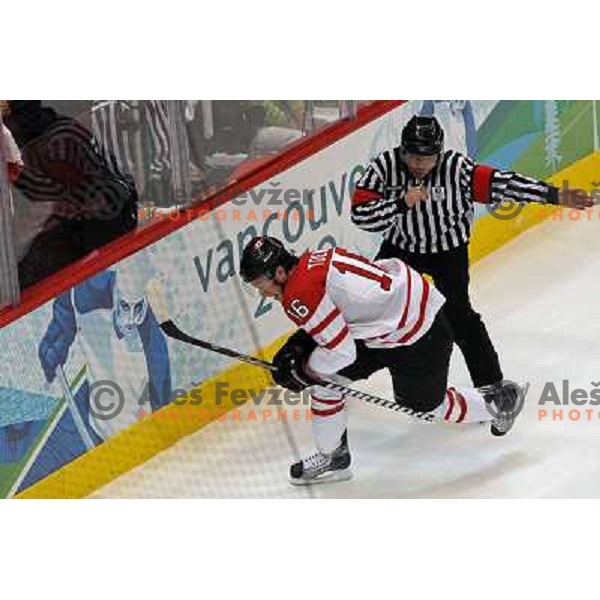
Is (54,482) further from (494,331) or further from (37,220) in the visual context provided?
(494,331)

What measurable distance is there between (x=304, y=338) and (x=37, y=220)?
70cm

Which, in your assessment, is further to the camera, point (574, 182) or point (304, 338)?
point (574, 182)

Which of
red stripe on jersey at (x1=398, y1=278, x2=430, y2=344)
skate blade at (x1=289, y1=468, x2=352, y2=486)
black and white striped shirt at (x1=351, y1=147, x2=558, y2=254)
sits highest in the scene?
black and white striped shirt at (x1=351, y1=147, x2=558, y2=254)

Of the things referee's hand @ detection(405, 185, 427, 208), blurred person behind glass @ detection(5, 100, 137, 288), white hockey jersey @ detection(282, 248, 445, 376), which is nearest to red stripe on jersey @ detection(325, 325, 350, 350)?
white hockey jersey @ detection(282, 248, 445, 376)

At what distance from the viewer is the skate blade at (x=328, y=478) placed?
21.9 ft

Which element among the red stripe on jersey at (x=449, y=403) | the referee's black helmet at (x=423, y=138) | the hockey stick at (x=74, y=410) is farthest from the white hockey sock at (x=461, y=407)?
the hockey stick at (x=74, y=410)

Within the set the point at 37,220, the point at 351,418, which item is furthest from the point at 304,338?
the point at 37,220

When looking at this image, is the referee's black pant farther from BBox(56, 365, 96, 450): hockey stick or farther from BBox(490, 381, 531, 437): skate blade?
BBox(56, 365, 96, 450): hockey stick

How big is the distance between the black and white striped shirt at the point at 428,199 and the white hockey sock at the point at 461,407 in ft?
1.16

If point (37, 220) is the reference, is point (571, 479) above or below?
below

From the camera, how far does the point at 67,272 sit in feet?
21.8

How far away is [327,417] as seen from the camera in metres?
6.65

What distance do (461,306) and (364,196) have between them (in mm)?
360

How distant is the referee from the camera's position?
6582 mm
